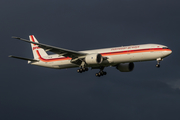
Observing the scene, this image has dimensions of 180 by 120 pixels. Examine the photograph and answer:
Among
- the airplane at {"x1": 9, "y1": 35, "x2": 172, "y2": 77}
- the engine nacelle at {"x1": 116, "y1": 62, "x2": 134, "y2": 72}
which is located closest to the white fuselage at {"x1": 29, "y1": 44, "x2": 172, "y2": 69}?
the airplane at {"x1": 9, "y1": 35, "x2": 172, "y2": 77}

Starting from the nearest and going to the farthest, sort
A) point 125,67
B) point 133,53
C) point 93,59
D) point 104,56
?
point 133,53 → point 93,59 → point 104,56 → point 125,67

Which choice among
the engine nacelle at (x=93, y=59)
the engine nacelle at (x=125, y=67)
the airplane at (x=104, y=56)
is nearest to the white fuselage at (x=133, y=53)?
the airplane at (x=104, y=56)

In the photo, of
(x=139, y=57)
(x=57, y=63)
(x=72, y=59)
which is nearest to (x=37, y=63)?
(x=57, y=63)

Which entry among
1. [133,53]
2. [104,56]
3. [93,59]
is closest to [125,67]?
[104,56]

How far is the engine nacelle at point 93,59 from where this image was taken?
2467 inches

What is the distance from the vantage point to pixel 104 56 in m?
64.2

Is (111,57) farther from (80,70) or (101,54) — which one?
(80,70)

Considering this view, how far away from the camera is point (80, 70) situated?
66.9 m

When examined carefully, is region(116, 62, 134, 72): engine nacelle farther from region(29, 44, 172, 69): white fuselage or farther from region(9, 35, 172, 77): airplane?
region(29, 44, 172, 69): white fuselage

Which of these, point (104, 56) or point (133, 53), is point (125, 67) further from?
point (133, 53)

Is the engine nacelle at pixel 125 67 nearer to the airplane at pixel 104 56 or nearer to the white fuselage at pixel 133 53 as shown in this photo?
the airplane at pixel 104 56

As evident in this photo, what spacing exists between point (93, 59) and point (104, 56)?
2.71m

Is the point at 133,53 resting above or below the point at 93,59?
above

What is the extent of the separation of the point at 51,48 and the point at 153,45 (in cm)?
1977
